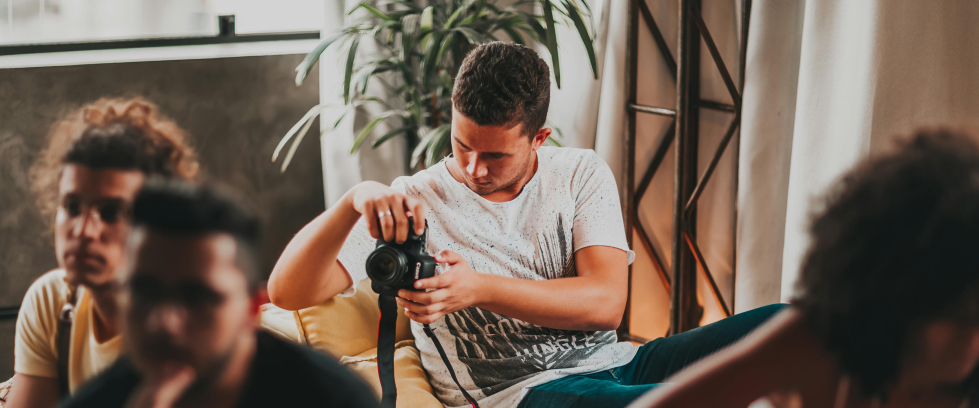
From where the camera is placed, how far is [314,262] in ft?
3.52

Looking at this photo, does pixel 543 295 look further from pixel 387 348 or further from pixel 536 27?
pixel 536 27

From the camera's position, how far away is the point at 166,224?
0.77 ft

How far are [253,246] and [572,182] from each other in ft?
3.74

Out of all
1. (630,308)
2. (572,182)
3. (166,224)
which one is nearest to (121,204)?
(166,224)

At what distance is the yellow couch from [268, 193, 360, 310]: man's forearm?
151 mm

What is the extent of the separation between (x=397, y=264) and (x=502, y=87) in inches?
18.7

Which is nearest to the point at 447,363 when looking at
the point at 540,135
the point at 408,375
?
the point at 408,375

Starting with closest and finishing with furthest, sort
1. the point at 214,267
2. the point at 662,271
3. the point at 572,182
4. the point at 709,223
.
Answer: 1. the point at 214,267
2. the point at 572,182
3. the point at 709,223
4. the point at 662,271

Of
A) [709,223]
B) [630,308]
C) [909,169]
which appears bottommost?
[630,308]

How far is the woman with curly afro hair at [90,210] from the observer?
0.25 metres

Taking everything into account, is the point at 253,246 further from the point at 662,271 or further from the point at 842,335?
the point at 662,271

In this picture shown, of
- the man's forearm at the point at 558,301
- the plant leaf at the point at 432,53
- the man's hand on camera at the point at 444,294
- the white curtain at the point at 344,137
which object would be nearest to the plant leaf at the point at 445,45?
the plant leaf at the point at 432,53

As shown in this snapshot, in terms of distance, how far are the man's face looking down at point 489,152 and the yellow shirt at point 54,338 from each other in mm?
907

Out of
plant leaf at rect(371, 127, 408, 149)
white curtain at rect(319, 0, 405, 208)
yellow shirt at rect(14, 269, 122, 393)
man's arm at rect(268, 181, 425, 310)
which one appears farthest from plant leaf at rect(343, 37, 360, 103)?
yellow shirt at rect(14, 269, 122, 393)
